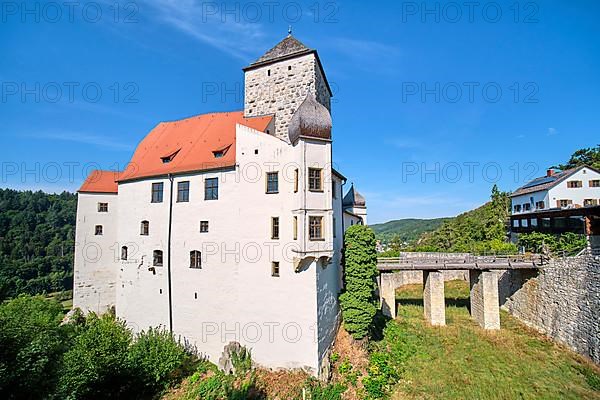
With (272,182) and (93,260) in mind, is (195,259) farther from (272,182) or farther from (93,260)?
(93,260)

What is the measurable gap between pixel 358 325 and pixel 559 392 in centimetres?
811

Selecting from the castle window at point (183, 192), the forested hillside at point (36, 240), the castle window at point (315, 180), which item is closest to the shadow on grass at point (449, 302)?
the castle window at point (315, 180)

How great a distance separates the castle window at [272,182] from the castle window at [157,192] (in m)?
6.69

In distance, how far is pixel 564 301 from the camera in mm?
16062

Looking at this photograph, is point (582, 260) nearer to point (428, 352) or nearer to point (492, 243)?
point (428, 352)

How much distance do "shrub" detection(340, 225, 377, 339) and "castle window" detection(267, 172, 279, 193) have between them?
451 cm

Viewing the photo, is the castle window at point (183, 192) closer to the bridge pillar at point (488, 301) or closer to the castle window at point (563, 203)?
the bridge pillar at point (488, 301)

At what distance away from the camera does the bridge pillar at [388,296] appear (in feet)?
61.8

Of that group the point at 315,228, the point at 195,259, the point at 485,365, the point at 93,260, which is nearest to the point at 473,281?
the point at 485,365

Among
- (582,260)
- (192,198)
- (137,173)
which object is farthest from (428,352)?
(137,173)

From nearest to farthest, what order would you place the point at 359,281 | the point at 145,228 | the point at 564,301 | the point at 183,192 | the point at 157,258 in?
the point at 359,281 < the point at 183,192 < the point at 157,258 < the point at 564,301 < the point at 145,228

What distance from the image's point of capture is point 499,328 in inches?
695

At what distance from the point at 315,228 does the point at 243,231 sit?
133 inches

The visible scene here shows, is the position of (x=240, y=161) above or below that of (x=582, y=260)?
above
